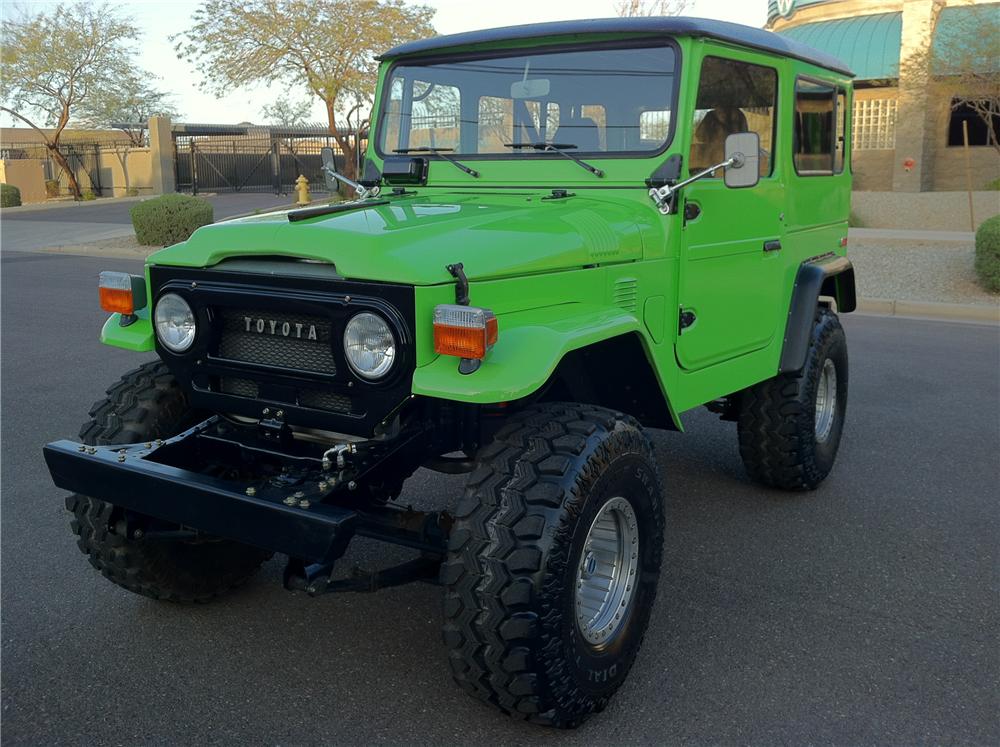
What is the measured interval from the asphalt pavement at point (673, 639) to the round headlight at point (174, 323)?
114cm

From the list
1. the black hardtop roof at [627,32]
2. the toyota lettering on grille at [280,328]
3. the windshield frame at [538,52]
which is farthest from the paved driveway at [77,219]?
the toyota lettering on grille at [280,328]

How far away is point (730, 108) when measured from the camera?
406 cm

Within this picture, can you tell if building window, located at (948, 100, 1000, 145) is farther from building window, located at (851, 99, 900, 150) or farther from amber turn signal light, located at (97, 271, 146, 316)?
amber turn signal light, located at (97, 271, 146, 316)

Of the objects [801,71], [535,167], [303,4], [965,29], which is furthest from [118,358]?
[965,29]

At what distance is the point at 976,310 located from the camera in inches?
437

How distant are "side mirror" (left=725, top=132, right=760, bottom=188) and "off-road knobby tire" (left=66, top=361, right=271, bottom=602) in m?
2.27

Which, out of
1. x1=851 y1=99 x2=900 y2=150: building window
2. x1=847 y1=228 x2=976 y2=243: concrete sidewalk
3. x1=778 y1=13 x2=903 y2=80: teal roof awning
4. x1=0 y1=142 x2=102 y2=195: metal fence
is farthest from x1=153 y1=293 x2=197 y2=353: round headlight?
x1=0 y1=142 x2=102 y2=195: metal fence

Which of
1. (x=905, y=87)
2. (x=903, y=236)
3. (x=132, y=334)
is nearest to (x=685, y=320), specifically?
(x=132, y=334)

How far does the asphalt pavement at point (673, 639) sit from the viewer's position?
303cm

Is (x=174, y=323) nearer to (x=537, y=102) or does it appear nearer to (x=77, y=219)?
(x=537, y=102)

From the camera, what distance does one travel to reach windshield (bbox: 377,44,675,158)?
380 centimetres

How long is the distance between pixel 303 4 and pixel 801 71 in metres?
22.8

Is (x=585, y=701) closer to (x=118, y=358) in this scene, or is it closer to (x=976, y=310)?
(x=118, y=358)

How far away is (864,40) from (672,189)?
25.9 meters
